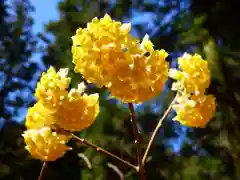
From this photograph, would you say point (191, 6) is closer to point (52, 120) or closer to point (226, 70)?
point (226, 70)

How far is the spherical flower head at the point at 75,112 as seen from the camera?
1.68ft

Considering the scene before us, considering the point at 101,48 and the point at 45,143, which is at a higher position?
the point at 101,48

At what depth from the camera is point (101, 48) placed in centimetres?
50

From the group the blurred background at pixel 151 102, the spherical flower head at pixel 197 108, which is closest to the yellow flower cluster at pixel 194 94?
the spherical flower head at pixel 197 108

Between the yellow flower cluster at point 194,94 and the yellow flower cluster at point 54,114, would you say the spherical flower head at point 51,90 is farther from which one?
the yellow flower cluster at point 194,94

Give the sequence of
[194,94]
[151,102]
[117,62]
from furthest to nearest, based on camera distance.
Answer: [151,102], [194,94], [117,62]

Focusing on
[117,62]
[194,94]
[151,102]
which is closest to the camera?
[117,62]

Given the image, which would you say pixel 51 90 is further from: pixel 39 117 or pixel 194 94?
pixel 194 94

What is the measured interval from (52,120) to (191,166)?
200 centimetres

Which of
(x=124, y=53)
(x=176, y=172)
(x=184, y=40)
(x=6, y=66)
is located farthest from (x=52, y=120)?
(x=6, y=66)

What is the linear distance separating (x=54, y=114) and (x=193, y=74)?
24 cm

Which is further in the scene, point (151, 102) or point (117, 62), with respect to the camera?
point (151, 102)

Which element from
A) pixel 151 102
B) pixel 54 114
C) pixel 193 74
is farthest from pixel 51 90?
pixel 151 102

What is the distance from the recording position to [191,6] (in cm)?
329
